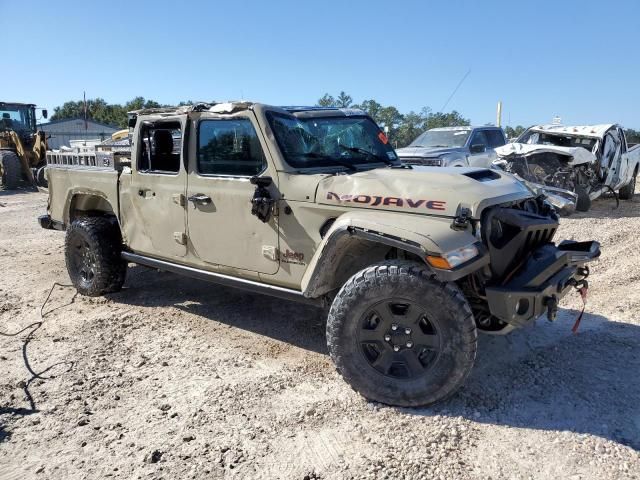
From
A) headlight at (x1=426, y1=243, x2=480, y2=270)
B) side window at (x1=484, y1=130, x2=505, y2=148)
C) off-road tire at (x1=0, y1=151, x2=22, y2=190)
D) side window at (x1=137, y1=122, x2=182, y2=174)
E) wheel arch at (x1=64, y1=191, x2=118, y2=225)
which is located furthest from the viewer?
off-road tire at (x1=0, y1=151, x2=22, y2=190)

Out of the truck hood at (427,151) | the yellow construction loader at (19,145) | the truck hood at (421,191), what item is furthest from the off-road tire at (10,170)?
the truck hood at (421,191)

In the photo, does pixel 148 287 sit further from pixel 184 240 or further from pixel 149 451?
pixel 149 451

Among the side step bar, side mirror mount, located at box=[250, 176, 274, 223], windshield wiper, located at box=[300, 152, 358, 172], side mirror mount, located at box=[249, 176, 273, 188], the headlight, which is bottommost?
the side step bar

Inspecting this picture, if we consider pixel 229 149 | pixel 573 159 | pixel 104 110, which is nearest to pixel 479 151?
pixel 573 159

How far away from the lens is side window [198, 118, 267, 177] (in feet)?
13.0

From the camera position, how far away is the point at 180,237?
4453mm

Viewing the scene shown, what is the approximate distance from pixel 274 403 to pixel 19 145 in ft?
55.3

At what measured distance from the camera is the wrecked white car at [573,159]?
32.4 ft

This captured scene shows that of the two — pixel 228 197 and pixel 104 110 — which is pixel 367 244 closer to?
pixel 228 197

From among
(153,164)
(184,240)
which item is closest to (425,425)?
(184,240)

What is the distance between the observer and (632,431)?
294 cm

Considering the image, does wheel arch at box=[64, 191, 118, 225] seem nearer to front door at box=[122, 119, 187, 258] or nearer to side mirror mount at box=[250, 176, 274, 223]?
front door at box=[122, 119, 187, 258]

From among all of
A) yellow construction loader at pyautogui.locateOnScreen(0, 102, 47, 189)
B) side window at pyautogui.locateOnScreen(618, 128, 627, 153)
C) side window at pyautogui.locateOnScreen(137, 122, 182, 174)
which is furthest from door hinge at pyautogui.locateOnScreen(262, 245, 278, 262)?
yellow construction loader at pyautogui.locateOnScreen(0, 102, 47, 189)

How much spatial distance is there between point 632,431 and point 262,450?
6.73 ft
